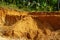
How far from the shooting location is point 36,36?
19500mm

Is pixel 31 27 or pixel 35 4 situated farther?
pixel 35 4

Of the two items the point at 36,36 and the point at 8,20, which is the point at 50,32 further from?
the point at 8,20

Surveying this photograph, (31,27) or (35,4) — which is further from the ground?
(31,27)

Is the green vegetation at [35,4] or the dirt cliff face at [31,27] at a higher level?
the dirt cliff face at [31,27]

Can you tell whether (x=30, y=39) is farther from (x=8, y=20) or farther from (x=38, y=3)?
(x=38, y=3)

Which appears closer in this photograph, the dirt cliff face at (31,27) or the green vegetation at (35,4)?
the dirt cliff face at (31,27)

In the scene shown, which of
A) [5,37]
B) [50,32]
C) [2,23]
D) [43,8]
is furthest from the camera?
[43,8]

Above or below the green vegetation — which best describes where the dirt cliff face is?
above

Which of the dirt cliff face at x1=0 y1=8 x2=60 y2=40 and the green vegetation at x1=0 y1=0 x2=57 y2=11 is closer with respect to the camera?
the dirt cliff face at x1=0 y1=8 x2=60 y2=40

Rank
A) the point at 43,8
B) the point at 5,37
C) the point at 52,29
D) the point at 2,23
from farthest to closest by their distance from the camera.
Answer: the point at 43,8 → the point at 2,23 → the point at 52,29 → the point at 5,37

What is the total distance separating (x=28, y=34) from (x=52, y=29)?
3.72 m

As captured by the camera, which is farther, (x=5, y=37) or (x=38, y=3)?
(x=38, y=3)

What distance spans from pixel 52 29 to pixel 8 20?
680cm

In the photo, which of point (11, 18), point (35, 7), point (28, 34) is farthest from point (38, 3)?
point (28, 34)
